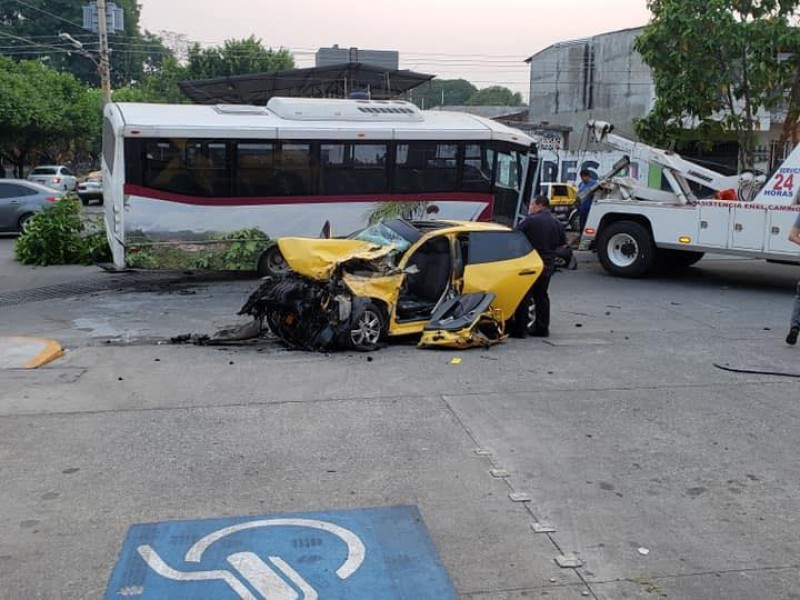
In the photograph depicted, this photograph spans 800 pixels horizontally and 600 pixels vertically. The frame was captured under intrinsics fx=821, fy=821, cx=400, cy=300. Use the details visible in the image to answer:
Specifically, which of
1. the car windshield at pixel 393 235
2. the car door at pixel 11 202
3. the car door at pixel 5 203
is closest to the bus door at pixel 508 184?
the car windshield at pixel 393 235

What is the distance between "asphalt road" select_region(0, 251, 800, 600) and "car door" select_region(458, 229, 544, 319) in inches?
25.6

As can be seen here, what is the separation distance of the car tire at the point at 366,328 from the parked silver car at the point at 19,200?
14.9 m

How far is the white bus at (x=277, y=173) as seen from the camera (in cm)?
1364

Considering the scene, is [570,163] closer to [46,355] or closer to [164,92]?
[46,355]

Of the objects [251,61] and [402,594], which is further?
[251,61]

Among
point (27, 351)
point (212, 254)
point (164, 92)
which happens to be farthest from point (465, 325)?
point (164, 92)

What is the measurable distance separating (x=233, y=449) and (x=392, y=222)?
16.6ft

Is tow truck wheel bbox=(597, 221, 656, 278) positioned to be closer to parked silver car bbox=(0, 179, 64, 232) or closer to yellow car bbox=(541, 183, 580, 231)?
yellow car bbox=(541, 183, 580, 231)

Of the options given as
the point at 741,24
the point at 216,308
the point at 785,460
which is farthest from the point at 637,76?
the point at 785,460

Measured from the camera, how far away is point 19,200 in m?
21.2

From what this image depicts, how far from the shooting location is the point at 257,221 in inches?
567

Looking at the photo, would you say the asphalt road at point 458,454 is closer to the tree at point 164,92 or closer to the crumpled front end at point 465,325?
the crumpled front end at point 465,325

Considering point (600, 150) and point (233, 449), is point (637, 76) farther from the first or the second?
point (233, 449)

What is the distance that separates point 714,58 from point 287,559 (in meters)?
17.8
